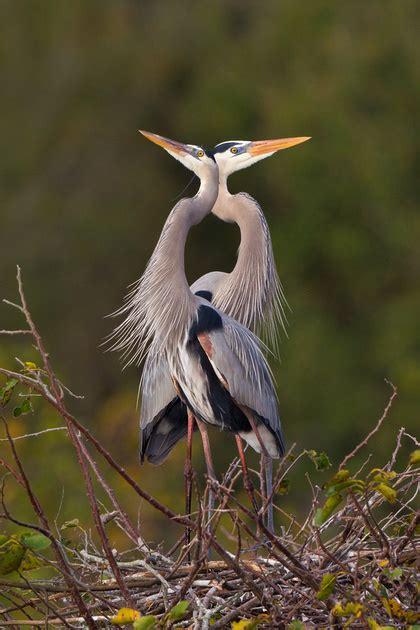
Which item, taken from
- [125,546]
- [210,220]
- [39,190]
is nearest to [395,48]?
[210,220]

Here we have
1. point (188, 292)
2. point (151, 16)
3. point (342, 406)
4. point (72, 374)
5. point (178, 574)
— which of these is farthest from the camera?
point (151, 16)

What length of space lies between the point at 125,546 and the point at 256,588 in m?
7.16

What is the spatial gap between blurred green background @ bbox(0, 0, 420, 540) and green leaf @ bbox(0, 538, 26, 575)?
8.82m

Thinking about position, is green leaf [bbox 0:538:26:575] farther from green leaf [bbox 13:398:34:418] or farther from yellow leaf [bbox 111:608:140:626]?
green leaf [bbox 13:398:34:418]

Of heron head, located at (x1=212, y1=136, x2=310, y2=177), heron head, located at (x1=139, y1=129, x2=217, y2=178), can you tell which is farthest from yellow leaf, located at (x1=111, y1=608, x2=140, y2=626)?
heron head, located at (x1=212, y1=136, x2=310, y2=177)

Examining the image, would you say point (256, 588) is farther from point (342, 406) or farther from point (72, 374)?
point (72, 374)

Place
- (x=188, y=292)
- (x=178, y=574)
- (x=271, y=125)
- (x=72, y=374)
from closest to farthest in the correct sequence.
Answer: (x=178, y=574) < (x=188, y=292) < (x=72, y=374) < (x=271, y=125)

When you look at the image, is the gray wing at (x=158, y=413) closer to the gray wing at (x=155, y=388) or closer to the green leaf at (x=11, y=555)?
the gray wing at (x=155, y=388)

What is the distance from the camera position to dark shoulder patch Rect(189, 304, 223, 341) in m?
4.73

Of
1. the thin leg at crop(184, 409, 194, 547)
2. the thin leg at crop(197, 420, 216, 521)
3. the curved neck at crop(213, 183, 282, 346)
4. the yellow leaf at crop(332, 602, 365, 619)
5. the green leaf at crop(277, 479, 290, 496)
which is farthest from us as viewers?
the curved neck at crop(213, 183, 282, 346)

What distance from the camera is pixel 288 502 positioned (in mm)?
13227

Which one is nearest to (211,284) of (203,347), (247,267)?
(247,267)

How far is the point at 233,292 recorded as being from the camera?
17.4 ft

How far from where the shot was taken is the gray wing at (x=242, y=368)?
4.68 m
